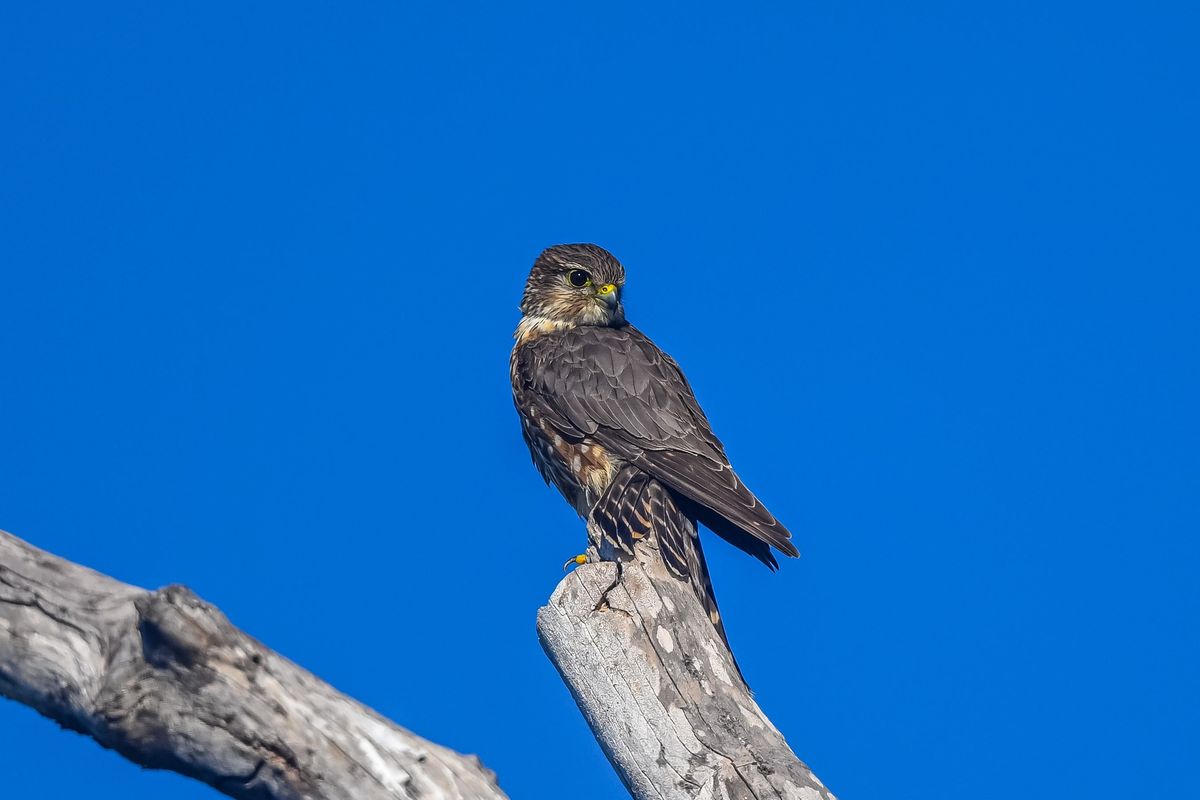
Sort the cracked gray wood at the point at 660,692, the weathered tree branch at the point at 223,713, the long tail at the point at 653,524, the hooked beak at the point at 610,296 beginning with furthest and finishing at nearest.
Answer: the hooked beak at the point at 610,296 → the long tail at the point at 653,524 → the cracked gray wood at the point at 660,692 → the weathered tree branch at the point at 223,713

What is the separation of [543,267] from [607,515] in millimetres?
1980

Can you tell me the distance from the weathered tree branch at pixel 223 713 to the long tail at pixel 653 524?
2103 millimetres

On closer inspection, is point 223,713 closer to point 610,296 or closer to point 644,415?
point 644,415

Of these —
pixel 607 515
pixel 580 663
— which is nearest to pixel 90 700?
pixel 580 663

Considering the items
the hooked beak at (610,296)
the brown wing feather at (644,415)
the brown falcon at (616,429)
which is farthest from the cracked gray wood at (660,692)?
the hooked beak at (610,296)

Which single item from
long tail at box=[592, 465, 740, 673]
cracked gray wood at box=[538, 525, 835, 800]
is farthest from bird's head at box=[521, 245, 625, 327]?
cracked gray wood at box=[538, 525, 835, 800]

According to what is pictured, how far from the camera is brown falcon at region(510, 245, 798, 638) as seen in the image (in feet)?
18.6

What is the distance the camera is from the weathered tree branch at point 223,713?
3.11m

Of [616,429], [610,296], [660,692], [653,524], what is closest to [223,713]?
[660,692]

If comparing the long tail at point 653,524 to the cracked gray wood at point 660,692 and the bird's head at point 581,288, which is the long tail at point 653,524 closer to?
the cracked gray wood at point 660,692

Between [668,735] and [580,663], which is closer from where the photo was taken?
[668,735]

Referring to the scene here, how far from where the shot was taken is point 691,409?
651 centimetres

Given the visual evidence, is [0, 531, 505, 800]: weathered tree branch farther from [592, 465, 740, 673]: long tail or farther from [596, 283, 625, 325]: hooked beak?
[596, 283, 625, 325]: hooked beak

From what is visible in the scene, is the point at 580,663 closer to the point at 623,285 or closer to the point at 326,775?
the point at 326,775
